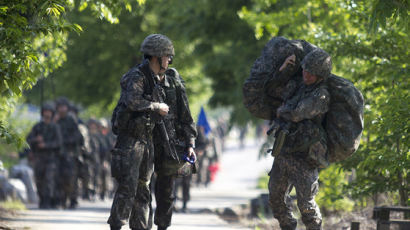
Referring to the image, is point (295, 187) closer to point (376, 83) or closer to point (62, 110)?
point (376, 83)

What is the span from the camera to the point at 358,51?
11.2 metres

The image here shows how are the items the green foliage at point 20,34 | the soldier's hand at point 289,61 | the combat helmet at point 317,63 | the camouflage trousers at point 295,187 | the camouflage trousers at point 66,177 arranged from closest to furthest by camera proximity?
the combat helmet at point 317,63 < the camouflage trousers at point 295,187 < the soldier's hand at point 289,61 < the green foliage at point 20,34 < the camouflage trousers at point 66,177

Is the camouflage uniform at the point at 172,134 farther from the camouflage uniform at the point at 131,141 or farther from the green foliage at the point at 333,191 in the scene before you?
the green foliage at the point at 333,191

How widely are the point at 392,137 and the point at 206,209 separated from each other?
8.27 m

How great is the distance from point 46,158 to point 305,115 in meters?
9.30

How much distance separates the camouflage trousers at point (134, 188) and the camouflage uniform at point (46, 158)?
8200 mm

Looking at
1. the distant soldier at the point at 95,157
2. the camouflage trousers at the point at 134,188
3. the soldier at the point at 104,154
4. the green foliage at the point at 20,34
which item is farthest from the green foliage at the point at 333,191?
the soldier at the point at 104,154

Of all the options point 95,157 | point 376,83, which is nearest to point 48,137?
point 95,157

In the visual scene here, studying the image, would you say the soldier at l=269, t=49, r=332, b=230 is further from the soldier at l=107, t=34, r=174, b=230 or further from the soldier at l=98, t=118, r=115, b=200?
the soldier at l=98, t=118, r=115, b=200

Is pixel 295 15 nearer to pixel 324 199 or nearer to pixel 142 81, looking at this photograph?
pixel 324 199

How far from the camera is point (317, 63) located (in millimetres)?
7895

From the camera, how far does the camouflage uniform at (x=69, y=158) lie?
1677 cm

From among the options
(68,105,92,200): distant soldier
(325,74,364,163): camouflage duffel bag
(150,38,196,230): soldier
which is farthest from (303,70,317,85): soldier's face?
(68,105,92,200): distant soldier

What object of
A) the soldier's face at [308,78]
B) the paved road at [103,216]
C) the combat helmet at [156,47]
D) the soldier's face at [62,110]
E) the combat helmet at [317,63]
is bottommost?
the paved road at [103,216]
